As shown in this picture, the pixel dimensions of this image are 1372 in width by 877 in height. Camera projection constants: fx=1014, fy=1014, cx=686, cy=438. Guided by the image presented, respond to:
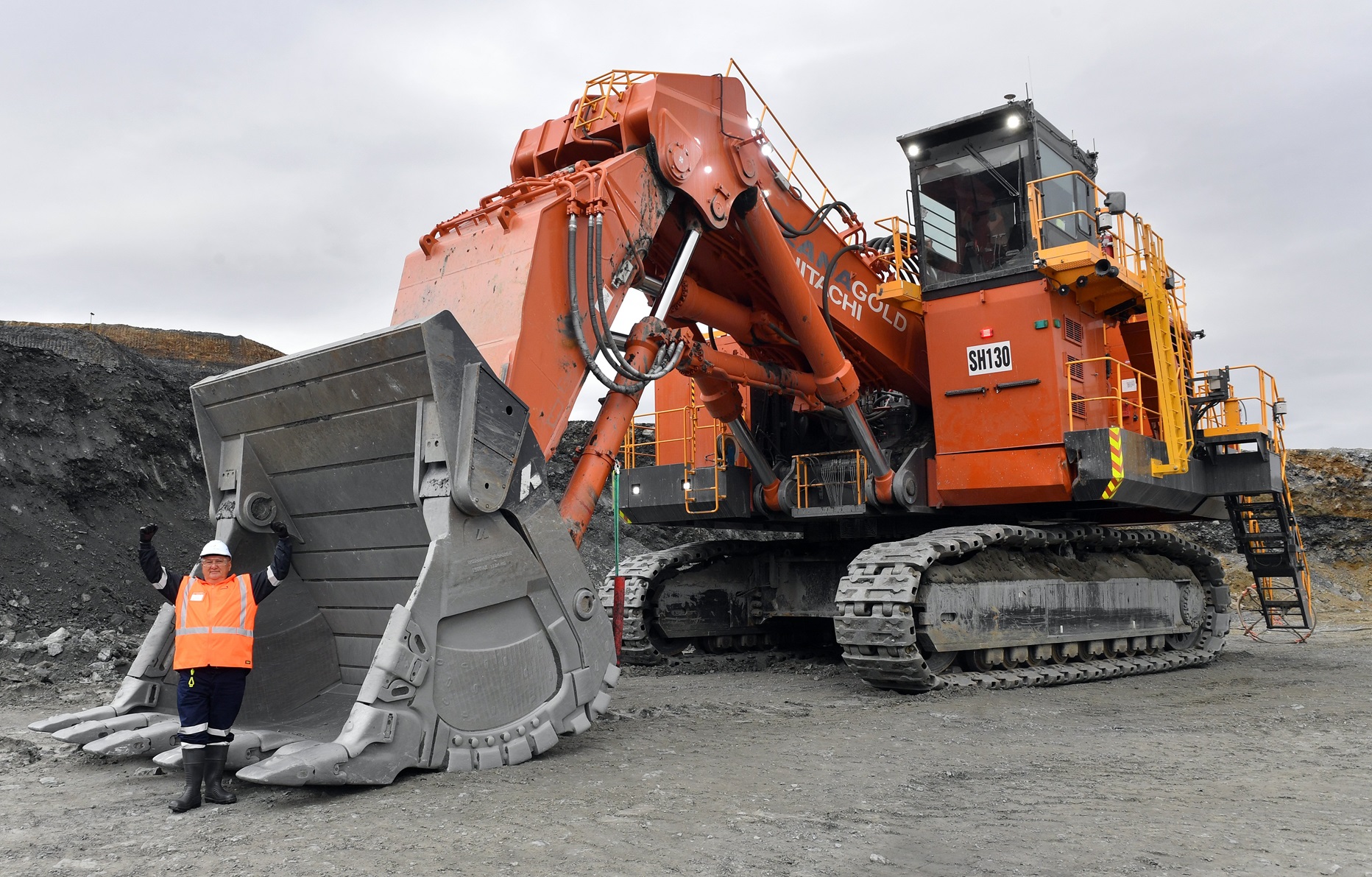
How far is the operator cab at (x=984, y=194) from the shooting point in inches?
354

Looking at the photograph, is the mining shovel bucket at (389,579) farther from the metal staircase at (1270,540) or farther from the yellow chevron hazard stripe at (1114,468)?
the metal staircase at (1270,540)

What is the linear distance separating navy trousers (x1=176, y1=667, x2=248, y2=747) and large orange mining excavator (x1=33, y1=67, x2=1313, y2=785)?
0.27 meters

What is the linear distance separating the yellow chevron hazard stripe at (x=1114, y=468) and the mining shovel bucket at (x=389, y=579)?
4595mm

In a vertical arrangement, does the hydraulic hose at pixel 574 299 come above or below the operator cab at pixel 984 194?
below

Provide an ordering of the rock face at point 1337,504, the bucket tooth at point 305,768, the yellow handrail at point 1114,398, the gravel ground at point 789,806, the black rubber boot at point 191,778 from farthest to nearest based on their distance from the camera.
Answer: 1. the rock face at point 1337,504
2. the yellow handrail at point 1114,398
3. the black rubber boot at point 191,778
4. the bucket tooth at point 305,768
5. the gravel ground at point 789,806

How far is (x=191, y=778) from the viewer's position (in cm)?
433

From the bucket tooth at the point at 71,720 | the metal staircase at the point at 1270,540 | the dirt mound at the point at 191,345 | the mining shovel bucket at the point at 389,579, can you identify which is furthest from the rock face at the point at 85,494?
the metal staircase at the point at 1270,540

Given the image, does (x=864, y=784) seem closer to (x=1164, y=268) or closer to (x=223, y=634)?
(x=223, y=634)

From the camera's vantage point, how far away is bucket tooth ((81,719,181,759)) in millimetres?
4977

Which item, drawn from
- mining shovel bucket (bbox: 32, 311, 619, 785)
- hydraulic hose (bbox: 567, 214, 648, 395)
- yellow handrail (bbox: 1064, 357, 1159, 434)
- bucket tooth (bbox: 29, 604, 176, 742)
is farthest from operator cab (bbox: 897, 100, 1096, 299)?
bucket tooth (bbox: 29, 604, 176, 742)

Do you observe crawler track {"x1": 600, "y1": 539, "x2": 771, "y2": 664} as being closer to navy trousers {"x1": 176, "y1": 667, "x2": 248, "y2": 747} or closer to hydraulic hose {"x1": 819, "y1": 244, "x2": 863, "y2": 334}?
hydraulic hose {"x1": 819, "y1": 244, "x2": 863, "y2": 334}

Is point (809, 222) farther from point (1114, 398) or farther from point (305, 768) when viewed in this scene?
point (305, 768)

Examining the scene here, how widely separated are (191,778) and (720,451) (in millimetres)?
6203

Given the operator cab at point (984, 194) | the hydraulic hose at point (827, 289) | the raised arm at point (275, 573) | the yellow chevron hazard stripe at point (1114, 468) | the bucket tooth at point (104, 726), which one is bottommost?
the bucket tooth at point (104, 726)
